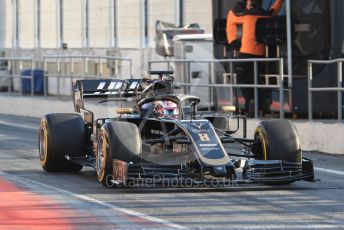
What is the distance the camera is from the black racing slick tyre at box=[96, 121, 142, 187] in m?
10.2

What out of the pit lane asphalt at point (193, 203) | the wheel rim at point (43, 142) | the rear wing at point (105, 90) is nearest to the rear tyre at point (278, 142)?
the pit lane asphalt at point (193, 203)

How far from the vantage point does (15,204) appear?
962 centimetres

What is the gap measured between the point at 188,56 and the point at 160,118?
10855 millimetres

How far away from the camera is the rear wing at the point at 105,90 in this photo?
12883 millimetres

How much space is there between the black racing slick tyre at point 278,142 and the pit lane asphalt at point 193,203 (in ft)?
1.29

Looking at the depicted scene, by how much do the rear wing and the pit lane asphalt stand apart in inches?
43.0

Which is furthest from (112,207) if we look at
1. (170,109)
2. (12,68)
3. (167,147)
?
(12,68)

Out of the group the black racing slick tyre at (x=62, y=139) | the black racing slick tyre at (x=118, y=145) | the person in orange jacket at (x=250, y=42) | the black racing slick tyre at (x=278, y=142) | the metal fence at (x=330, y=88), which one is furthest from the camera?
the person in orange jacket at (x=250, y=42)

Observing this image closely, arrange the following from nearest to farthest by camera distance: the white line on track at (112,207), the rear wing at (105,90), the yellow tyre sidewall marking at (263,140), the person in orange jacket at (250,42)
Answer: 1. the white line on track at (112,207)
2. the yellow tyre sidewall marking at (263,140)
3. the rear wing at (105,90)
4. the person in orange jacket at (250,42)

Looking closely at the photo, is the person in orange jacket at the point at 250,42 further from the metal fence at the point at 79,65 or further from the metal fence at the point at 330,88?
the metal fence at the point at 79,65

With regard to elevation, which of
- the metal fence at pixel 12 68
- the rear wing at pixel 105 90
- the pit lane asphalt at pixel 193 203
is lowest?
the pit lane asphalt at pixel 193 203

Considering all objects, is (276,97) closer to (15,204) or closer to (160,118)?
(160,118)

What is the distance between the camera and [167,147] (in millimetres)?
10906

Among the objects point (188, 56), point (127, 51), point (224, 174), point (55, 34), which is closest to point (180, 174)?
point (224, 174)
